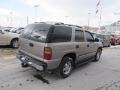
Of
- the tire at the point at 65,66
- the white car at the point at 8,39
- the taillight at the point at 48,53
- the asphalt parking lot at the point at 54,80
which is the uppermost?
the white car at the point at 8,39

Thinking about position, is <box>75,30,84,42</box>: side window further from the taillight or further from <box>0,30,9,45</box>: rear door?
<box>0,30,9,45</box>: rear door

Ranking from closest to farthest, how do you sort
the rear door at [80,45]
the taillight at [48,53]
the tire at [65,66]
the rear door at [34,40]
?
the taillight at [48,53]
the rear door at [34,40]
the tire at [65,66]
the rear door at [80,45]

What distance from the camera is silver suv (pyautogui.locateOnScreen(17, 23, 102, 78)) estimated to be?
4609mm

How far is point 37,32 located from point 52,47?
824 millimetres

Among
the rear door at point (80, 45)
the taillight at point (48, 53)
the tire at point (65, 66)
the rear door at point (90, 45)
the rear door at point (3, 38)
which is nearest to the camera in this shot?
the taillight at point (48, 53)

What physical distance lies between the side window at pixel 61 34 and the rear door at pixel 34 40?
272 mm

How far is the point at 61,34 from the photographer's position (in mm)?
5035

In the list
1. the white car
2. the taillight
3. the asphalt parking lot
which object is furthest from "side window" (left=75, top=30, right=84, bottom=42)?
the white car

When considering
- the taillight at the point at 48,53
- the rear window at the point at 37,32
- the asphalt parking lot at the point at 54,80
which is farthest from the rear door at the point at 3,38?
the taillight at the point at 48,53

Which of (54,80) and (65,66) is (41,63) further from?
(65,66)

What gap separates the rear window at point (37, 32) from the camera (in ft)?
15.6

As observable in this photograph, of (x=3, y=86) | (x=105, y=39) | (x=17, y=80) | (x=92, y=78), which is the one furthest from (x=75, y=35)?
(x=105, y=39)

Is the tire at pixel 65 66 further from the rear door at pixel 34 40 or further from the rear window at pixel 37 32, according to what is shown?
the rear window at pixel 37 32

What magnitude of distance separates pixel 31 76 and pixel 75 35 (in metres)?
2.15
